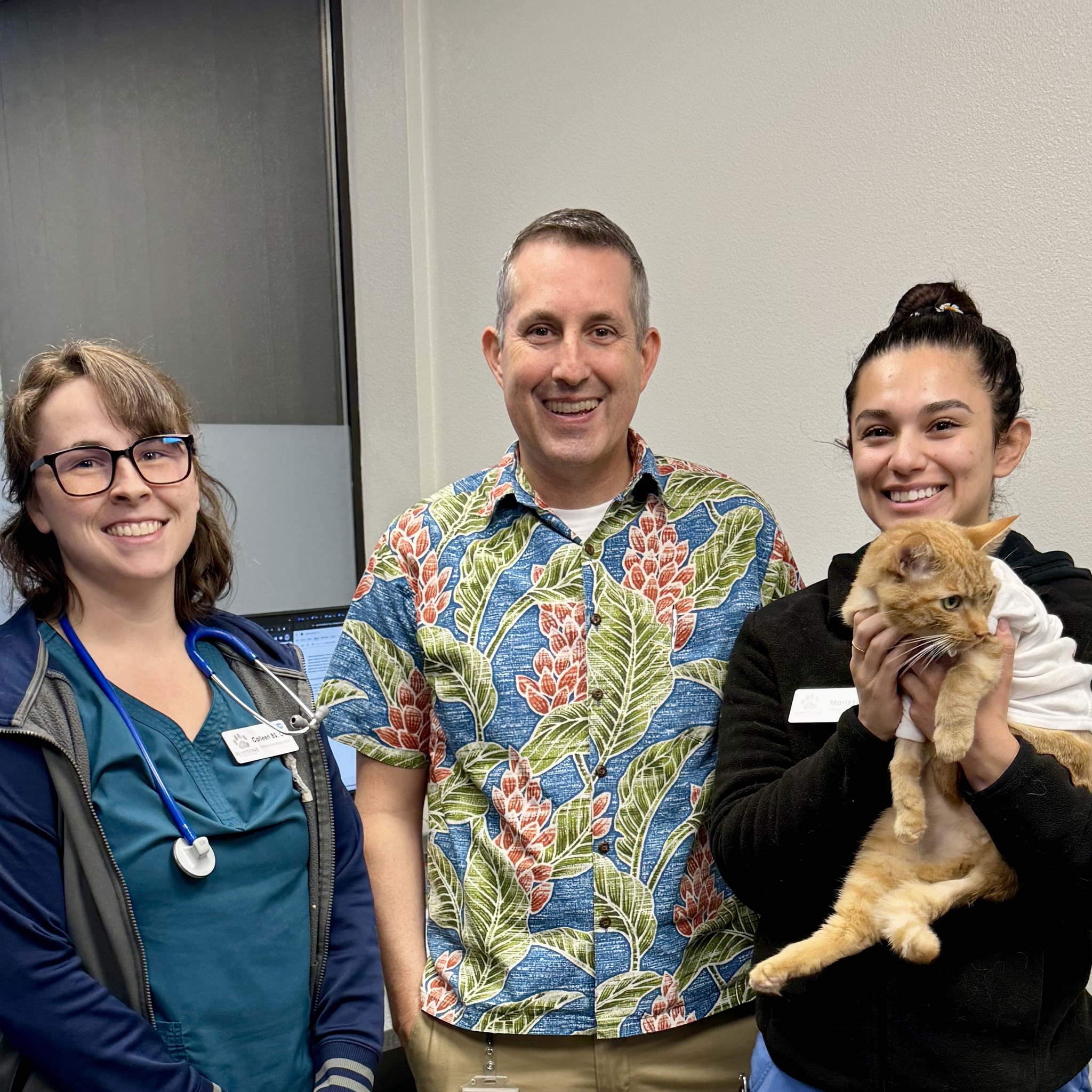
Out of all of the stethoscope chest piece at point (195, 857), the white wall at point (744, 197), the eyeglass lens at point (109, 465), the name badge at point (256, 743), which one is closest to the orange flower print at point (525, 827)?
the name badge at point (256, 743)

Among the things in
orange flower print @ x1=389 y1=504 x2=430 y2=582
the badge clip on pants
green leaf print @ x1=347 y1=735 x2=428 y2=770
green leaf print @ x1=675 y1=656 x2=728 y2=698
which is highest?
orange flower print @ x1=389 y1=504 x2=430 y2=582

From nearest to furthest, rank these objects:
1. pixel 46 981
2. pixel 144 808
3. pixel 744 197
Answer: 1. pixel 46 981
2. pixel 144 808
3. pixel 744 197

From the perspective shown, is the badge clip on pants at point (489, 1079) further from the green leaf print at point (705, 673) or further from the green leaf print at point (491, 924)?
the green leaf print at point (705, 673)

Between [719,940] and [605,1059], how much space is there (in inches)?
9.3

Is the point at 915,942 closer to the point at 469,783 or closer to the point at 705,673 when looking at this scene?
the point at 705,673

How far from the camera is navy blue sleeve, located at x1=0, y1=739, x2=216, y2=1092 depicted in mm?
1227

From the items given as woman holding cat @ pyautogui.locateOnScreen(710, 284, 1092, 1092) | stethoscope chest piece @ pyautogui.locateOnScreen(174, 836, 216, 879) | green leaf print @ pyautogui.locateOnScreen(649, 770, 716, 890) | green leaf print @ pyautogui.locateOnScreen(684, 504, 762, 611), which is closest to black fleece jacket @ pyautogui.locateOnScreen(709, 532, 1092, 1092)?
woman holding cat @ pyautogui.locateOnScreen(710, 284, 1092, 1092)

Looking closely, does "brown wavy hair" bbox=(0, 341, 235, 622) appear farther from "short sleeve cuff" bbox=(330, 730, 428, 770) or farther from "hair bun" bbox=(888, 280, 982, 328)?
"hair bun" bbox=(888, 280, 982, 328)

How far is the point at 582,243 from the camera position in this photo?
1.66m

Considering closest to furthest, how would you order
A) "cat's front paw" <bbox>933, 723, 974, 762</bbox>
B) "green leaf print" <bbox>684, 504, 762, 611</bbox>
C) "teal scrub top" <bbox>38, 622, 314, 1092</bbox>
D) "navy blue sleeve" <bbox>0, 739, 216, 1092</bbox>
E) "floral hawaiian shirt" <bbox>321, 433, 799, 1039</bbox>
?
"cat's front paw" <bbox>933, 723, 974, 762</bbox>
"navy blue sleeve" <bbox>0, 739, 216, 1092</bbox>
"teal scrub top" <bbox>38, 622, 314, 1092</bbox>
"floral hawaiian shirt" <bbox>321, 433, 799, 1039</bbox>
"green leaf print" <bbox>684, 504, 762, 611</bbox>

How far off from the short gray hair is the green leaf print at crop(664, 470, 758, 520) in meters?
0.23

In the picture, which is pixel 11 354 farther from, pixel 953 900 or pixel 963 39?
pixel 953 900

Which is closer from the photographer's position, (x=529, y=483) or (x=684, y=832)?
(x=684, y=832)

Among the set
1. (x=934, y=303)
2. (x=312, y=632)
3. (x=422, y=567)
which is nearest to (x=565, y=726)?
(x=422, y=567)
